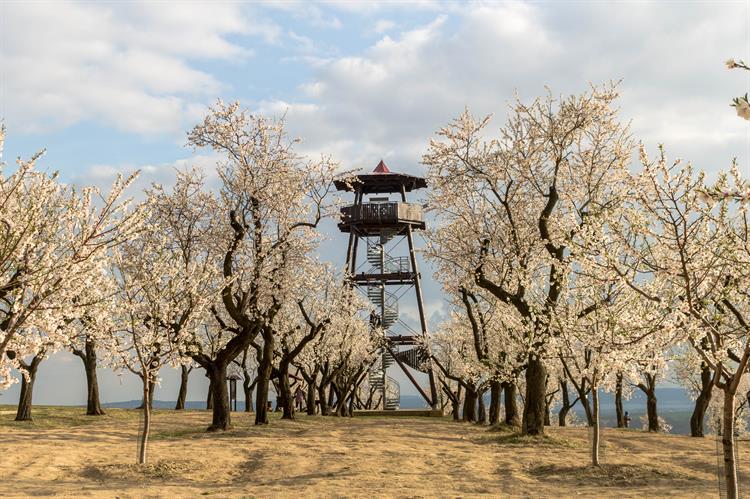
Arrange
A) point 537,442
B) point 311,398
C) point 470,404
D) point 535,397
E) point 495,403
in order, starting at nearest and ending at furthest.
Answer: point 537,442 → point 535,397 → point 495,403 → point 470,404 → point 311,398

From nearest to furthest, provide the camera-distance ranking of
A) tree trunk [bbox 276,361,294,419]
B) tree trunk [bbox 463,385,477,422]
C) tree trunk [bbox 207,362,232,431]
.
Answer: tree trunk [bbox 207,362,232,431], tree trunk [bbox 276,361,294,419], tree trunk [bbox 463,385,477,422]

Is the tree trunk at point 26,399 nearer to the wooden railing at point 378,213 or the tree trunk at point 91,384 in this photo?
the tree trunk at point 91,384

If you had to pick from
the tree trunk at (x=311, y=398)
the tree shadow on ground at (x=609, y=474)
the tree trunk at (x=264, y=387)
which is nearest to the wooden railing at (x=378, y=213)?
the tree trunk at (x=311, y=398)

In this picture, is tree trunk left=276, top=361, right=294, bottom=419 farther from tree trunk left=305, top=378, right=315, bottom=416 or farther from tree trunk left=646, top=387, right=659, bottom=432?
tree trunk left=646, top=387, right=659, bottom=432

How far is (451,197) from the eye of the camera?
100.0 ft

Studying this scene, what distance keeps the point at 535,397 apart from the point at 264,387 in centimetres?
1294

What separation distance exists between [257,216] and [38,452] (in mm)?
13161

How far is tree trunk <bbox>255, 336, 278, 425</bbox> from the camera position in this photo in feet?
108

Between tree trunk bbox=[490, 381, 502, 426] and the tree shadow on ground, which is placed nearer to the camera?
the tree shadow on ground

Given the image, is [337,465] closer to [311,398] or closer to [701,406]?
[701,406]

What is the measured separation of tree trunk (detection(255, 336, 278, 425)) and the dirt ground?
2587mm

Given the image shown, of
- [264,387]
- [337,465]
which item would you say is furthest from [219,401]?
[337,465]

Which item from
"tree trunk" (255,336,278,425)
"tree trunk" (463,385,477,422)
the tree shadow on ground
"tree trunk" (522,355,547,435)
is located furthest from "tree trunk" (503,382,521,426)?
the tree shadow on ground

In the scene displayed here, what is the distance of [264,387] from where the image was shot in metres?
33.2
